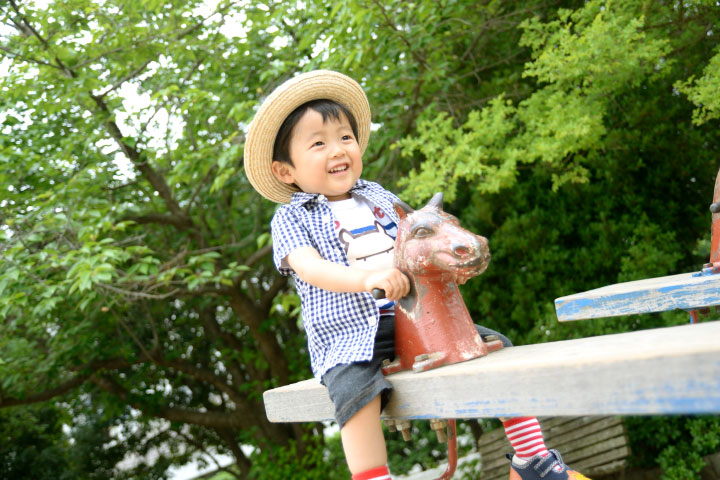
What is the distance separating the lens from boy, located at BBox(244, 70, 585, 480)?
1879 millimetres

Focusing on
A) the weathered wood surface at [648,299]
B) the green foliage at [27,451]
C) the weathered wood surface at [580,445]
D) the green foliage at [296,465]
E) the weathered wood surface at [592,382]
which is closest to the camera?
the weathered wood surface at [592,382]

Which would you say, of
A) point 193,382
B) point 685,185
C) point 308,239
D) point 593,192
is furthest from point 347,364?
point 193,382

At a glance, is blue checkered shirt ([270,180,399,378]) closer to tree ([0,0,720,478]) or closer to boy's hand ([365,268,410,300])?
boy's hand ([365,268,410,300])

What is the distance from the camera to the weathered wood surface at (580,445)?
16.5ft

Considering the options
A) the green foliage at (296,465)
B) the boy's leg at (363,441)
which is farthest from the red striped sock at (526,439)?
the green foliage at (296,465)

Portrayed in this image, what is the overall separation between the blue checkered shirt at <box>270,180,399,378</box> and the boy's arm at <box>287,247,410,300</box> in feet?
0.21

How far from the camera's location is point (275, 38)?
6.07 meters

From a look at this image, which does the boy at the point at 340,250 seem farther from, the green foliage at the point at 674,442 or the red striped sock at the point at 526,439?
the green foliage at the point at 674,442

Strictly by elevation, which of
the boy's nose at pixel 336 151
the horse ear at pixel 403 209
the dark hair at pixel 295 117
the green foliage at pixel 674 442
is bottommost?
the green foliage at pixel 674 442

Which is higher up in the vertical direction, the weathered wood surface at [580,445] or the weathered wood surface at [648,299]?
the weathered wood surface at [648,299]

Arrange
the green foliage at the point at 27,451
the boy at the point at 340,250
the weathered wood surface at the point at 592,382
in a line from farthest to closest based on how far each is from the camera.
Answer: the green foliage at the point at 27,451, the boy at the point at 340,250, the weathered wood surface at the point at 592,382

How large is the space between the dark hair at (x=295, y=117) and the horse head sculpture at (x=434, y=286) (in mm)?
545

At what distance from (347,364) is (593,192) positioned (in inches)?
179

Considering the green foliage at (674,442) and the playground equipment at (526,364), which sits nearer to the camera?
the playground equipment at (526,364)
